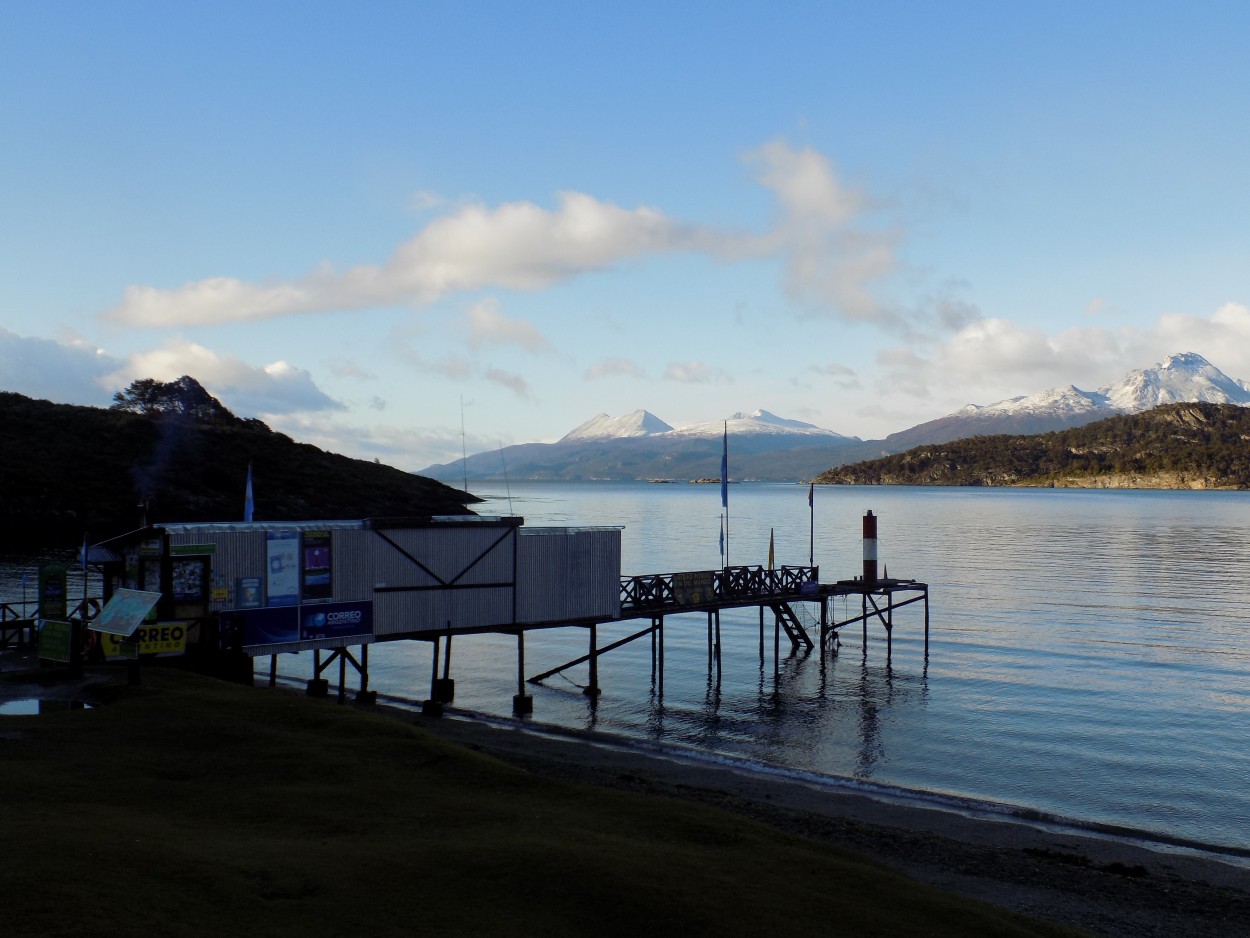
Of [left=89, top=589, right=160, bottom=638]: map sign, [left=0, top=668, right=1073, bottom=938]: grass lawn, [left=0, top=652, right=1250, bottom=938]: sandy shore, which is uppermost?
[left=89, top=589, right=160, bottom=638]: map sign

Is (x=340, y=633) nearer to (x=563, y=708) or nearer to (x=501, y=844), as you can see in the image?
(x=563, y=708)

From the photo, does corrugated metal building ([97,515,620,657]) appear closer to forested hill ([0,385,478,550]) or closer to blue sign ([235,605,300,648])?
blue sign ([235,605,300,648])

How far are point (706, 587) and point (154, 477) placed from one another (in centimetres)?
11025

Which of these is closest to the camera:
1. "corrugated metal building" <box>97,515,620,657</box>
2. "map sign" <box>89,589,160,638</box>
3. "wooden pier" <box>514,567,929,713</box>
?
"map sign" <box>89,589,160,638</box>

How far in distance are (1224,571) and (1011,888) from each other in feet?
282

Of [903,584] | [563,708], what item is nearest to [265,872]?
[563,708]

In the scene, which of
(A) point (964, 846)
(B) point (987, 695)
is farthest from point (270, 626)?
(B) point (987, 695)

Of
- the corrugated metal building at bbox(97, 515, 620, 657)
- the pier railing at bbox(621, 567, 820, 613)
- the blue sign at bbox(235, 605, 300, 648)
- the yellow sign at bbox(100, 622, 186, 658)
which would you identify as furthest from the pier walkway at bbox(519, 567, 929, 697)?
the yellow sign at bbox(100, 622, 186, 658)

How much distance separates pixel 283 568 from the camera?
31.2 m

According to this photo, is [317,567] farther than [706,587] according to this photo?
No

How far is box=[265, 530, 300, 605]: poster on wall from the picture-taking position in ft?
102

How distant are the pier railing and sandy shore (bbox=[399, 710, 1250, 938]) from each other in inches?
480

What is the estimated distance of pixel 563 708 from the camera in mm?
39594

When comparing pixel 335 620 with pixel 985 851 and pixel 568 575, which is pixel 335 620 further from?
pixel 985 851
